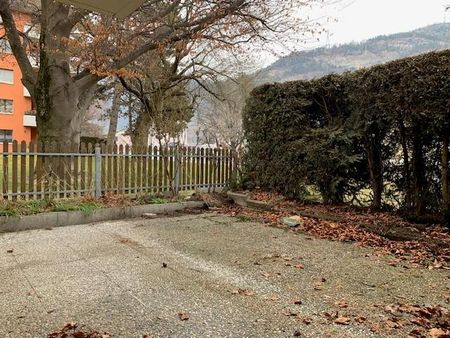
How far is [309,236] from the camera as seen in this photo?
5301 mm

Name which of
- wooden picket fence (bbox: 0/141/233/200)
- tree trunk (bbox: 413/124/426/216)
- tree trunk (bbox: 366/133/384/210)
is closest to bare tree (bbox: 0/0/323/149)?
wooden picket fence (bbox: 0/141/233/200)

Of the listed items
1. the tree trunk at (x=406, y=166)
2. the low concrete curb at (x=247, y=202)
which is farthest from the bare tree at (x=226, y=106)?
the tree trunk at (x=406, y=166)

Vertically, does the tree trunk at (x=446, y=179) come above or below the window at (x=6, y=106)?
below

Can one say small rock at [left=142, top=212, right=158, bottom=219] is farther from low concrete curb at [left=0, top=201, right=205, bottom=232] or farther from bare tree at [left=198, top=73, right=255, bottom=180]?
bare tree at [left=198, top=73, right=255, bottom=180]

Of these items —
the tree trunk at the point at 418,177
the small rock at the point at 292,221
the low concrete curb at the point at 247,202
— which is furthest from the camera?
the low concrete curb at the point at 247,202

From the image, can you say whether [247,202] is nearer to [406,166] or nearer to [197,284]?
[406,166]

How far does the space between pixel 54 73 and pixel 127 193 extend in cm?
378

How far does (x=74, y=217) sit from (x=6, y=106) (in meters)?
26.7

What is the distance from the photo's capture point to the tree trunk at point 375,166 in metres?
6.05

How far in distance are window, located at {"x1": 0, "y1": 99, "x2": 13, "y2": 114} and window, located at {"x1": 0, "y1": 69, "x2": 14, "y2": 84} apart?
1553 mm

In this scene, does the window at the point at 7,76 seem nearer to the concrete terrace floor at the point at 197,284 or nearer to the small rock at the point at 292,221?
the concrete terrace floor at the point at 197,284

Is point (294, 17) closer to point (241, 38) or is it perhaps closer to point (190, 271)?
point (241, 38)

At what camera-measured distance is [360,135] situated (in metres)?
6.01

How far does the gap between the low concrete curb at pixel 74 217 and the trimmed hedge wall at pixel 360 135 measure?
2.48m
